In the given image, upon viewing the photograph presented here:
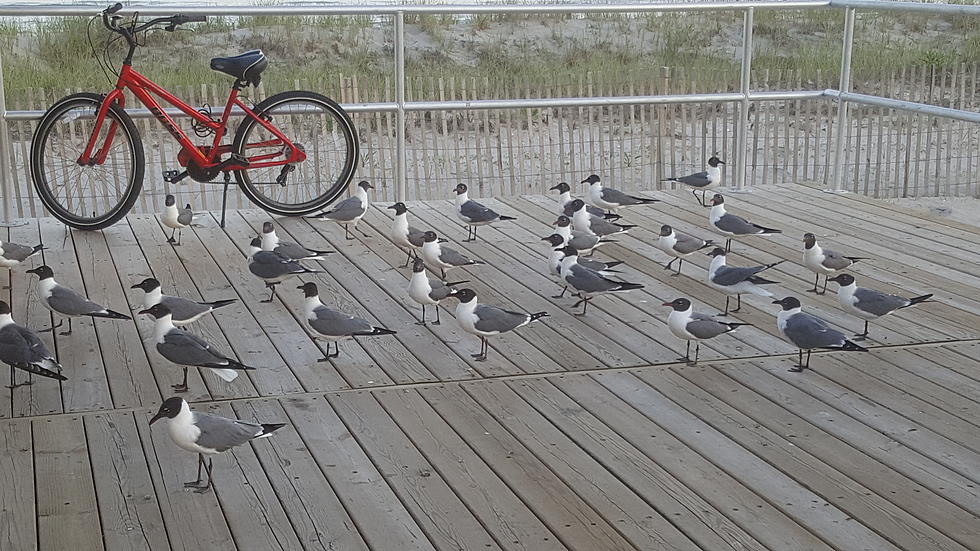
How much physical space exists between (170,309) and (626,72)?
1171 cm

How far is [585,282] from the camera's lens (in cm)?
530

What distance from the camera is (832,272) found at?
19.0 ft

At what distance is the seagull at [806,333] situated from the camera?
4477 mm

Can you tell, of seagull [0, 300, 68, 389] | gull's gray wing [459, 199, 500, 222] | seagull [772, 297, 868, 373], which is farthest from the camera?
gull's gray wing [459, 199, 500, 222]

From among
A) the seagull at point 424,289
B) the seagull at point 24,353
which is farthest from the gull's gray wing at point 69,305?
the seagull at point 424,289

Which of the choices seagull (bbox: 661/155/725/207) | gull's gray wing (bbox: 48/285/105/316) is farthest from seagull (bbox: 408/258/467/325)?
seagull (bbox: 661/155/725/207)

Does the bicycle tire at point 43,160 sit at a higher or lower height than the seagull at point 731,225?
higher

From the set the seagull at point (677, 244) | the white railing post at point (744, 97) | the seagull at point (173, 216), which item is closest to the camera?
the seagull at point (677, 244)

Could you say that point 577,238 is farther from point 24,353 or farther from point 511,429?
point 24,353

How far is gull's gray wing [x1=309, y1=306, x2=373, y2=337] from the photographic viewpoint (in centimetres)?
465

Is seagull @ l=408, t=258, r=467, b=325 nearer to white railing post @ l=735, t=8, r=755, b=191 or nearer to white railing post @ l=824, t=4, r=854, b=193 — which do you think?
white railing post @ l=735, t=8, r=755, b=191

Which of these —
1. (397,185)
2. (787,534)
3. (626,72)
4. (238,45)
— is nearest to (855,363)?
(787,534)

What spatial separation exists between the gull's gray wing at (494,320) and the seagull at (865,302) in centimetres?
144

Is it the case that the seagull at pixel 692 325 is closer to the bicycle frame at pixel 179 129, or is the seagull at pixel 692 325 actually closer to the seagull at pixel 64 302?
the seagull at pixel 64 302
